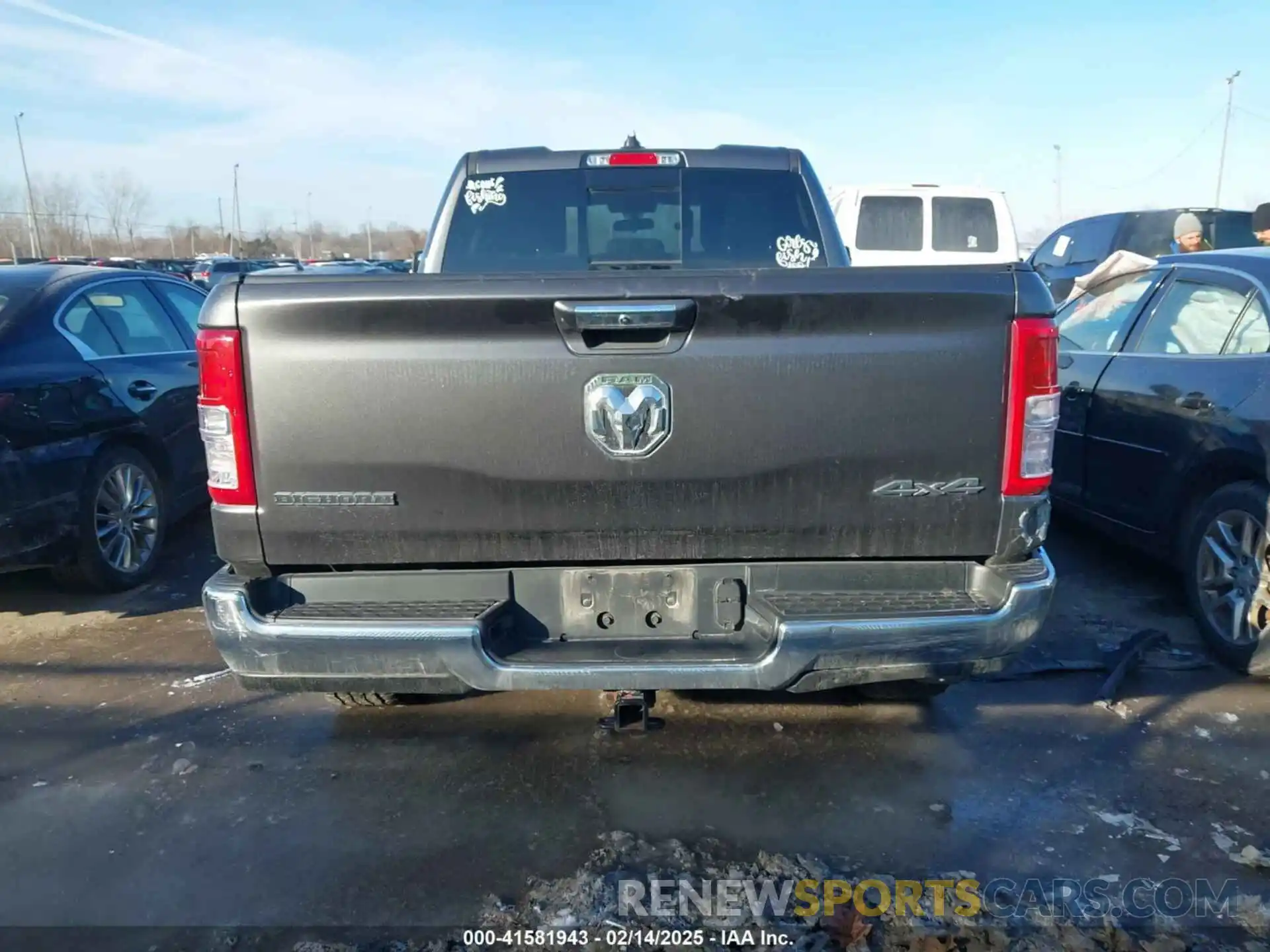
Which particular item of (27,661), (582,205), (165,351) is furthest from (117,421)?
(582,205)

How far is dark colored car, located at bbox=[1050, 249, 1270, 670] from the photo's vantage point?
13.2 ft

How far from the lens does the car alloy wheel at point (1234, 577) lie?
155 inches

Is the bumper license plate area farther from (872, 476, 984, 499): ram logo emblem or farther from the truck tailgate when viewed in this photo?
(872, 476, 984, 499): ram logo emblem

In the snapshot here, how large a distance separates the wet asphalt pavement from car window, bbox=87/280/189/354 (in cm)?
203

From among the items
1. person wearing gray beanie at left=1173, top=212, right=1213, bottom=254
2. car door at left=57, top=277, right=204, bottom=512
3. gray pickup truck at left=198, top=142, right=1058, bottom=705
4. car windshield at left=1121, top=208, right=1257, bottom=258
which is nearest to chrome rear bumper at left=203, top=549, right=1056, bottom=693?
gray pickup truck at left=198, top=142, right=1058, bottom=705

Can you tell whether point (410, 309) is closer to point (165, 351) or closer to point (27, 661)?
point (27, 661)

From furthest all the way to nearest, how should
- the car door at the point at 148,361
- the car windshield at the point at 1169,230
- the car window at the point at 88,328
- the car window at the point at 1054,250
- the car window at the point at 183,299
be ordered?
the car window at the point at 1054,250
the car windshield at the point at 1169,230
the car window at the point at 183,299
the car door at the point at 148,361
the car window at the point at 88,328

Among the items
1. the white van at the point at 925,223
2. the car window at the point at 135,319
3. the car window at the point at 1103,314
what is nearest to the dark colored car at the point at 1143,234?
the white van at the point at 925,223

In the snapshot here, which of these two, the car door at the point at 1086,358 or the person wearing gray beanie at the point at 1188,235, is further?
the person wearing gray beanie at the point at 1188,235

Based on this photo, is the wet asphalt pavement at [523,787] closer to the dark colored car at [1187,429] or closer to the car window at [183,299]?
the dark colored car at [1187,429]

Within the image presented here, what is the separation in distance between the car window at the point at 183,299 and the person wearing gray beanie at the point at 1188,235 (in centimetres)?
655

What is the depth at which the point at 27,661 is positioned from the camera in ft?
14.3

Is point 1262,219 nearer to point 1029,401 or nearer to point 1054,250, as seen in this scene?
point 1054,250

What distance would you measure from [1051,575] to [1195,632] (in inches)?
92.2
